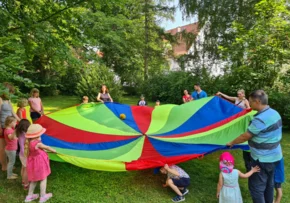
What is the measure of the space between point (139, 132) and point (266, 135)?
2.04 metres

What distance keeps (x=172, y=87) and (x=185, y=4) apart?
14.3 ft

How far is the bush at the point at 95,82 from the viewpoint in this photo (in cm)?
1153

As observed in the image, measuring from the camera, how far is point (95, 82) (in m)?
11.6

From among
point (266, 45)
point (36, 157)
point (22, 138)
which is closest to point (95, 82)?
point (266, 45)

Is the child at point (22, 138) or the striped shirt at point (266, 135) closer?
the striped shirt at point (266, 135)

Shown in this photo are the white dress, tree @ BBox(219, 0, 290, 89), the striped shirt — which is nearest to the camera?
the striped shirt

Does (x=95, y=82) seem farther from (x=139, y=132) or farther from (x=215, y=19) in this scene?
(x=139, y=132)

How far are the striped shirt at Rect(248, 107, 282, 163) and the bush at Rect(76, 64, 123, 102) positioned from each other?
9.53 meters

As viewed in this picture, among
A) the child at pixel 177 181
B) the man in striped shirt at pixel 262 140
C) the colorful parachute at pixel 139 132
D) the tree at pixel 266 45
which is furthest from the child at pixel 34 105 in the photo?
the tree at pixel 266 45

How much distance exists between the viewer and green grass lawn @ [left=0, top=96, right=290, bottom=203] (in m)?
3.36

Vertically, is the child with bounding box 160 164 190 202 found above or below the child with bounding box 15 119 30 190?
below

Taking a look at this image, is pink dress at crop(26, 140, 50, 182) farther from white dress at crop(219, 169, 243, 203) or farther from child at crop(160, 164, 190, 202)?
white dress at crop(219, 169, 243, 203)

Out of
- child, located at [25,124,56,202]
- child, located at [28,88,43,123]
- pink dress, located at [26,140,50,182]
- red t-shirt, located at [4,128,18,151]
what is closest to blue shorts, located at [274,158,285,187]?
child, located at [25,124,56,202]

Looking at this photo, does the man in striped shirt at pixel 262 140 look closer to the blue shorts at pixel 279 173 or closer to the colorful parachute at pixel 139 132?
the blue shorts at pixel 279 173
